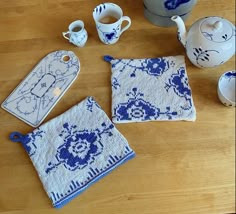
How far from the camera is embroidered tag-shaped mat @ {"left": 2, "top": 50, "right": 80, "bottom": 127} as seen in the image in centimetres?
63

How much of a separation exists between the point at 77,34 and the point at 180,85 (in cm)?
24

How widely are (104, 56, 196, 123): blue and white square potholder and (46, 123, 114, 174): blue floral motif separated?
0.16ft

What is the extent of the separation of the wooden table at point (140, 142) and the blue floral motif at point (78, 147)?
1.6 inches

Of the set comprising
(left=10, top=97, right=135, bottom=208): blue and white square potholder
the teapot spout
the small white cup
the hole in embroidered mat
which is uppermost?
the teapot spout

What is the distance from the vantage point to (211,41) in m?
0.57

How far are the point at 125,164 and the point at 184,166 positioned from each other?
10 cm

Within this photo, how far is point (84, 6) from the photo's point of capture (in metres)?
0.77

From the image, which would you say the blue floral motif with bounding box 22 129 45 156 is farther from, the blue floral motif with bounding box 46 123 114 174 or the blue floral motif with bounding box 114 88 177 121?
the blue floral motif with bounding box 114 88 177 121

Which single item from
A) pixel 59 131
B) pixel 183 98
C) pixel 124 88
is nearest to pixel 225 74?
pixel 183 98

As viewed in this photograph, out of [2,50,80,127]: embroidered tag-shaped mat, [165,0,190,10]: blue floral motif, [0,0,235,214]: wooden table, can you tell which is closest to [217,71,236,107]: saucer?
[0,0,235,214]: wooden table

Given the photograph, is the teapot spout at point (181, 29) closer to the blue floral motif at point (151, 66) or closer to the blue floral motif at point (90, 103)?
the blue floral motif at point (151, 66)

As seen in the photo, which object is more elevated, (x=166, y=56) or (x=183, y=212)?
(x=166, y=56)

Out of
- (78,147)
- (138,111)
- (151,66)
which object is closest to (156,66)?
(151,66)

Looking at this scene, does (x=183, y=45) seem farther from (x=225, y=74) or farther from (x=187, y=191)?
(x=187, y=191)
